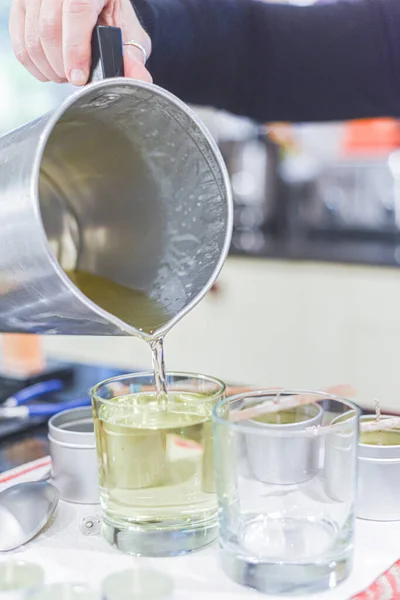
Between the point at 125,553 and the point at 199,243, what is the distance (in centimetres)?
28

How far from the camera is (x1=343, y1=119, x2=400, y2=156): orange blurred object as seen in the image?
8.63 ft

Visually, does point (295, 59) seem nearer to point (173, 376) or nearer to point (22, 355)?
point (22, 355)

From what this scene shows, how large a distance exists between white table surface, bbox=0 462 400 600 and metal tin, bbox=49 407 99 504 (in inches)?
1.7

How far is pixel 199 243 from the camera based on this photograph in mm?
719

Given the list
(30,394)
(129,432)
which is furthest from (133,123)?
(30,394)

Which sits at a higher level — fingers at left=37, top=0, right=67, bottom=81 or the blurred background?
fingers at left=37, top=0, right=67, bottom=81

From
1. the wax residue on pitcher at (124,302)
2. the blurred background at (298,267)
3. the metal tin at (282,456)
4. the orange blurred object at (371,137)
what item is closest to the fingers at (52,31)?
the wax residue on pitcher at (124,302)

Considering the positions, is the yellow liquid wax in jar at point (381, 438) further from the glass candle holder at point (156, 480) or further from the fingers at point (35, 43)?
the fingers at point (35, 43)

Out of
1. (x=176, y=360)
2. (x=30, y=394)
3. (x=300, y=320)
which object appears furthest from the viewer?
(x=176, y=360)

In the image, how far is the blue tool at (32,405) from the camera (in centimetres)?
94

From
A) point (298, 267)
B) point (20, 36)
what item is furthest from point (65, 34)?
point (298, 267)

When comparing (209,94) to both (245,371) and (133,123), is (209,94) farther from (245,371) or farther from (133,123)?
(245,371)

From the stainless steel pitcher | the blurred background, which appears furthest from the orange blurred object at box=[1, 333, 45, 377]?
the blurred background

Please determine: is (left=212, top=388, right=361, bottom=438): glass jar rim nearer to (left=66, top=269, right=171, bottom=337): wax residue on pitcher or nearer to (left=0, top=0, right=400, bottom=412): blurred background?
(left=66, top=269, right=171, bottom=337): wax residue on pitcher
